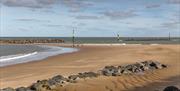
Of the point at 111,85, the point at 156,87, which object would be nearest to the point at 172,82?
Result: the point at 156,87

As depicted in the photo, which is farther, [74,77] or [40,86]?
[74,77]

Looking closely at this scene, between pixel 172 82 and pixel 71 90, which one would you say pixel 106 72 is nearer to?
pixel 172 82

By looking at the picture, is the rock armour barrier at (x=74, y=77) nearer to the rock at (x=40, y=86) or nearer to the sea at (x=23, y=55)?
the rock at (x=40, y=86)

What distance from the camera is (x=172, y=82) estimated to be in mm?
17500

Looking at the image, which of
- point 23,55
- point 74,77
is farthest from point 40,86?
point 23,55

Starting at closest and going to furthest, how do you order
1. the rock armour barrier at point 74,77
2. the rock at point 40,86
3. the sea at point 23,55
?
the rock at point 40,86 → the rock armour barrier at point 74,77 → the sea at point 23,55

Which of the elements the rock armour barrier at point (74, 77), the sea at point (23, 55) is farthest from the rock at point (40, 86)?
the sea at point (23, 55)

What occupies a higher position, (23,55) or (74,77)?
(74,77)

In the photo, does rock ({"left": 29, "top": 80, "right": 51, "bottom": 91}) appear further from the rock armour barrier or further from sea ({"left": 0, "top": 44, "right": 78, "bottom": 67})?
sea ({"left": 0, "top": 44, "right": 78, "bottom": 67})

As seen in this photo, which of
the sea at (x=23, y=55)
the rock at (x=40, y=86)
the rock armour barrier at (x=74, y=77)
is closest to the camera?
the rock at (x=40, y=86)

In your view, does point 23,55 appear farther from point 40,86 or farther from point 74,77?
point 40,86

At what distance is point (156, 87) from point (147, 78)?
3.33 meters

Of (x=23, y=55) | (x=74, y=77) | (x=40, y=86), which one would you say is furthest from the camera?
(x=23, y=55)

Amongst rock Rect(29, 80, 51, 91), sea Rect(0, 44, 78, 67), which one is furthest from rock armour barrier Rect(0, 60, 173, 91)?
sea Rect(0, 44, 78, 67)
